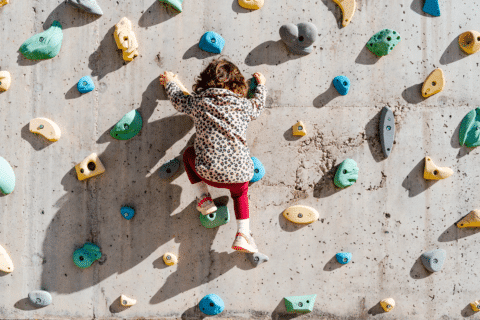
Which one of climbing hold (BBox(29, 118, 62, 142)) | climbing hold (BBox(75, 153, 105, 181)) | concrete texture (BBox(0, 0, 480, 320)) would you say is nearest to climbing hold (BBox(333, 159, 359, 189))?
concrete texture (BBox(0, 0, 480, 320))

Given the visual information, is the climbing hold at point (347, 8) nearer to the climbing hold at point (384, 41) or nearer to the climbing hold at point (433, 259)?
the climbing hold at point (384, 41)

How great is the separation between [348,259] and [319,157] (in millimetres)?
831

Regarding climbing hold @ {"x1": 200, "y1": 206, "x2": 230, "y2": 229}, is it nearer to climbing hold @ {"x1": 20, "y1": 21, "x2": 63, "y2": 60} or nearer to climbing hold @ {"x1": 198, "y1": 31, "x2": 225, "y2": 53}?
climbing hold @ {"x1": 198, "y1": 31, "x2": 225, "y2": 53}

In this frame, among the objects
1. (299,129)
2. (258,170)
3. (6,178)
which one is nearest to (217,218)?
(258,170)

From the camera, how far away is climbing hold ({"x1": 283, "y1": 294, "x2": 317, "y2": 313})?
279 centimetres

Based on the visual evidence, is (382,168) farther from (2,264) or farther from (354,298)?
(2,264)

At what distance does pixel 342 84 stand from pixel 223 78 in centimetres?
99

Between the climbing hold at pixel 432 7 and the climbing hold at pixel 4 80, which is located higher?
the climbing hold at pixel 432 7

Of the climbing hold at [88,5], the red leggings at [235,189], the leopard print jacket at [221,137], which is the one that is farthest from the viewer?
the climbing hold at [88,5]

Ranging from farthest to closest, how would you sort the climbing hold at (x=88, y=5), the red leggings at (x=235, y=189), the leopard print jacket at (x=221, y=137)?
the climbing hold at (x=88, y=5) < the red leggings at (x=235, y=189) < the leopard print jacket at (x=221, y=137)

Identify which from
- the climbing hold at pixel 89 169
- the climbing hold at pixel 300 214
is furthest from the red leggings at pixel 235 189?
the climbing hold at pixel 89 169

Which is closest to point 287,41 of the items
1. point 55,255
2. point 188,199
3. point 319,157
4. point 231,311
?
point 319,157

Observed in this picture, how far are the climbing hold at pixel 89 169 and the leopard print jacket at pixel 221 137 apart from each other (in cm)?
85

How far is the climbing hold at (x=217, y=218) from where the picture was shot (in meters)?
2.72
